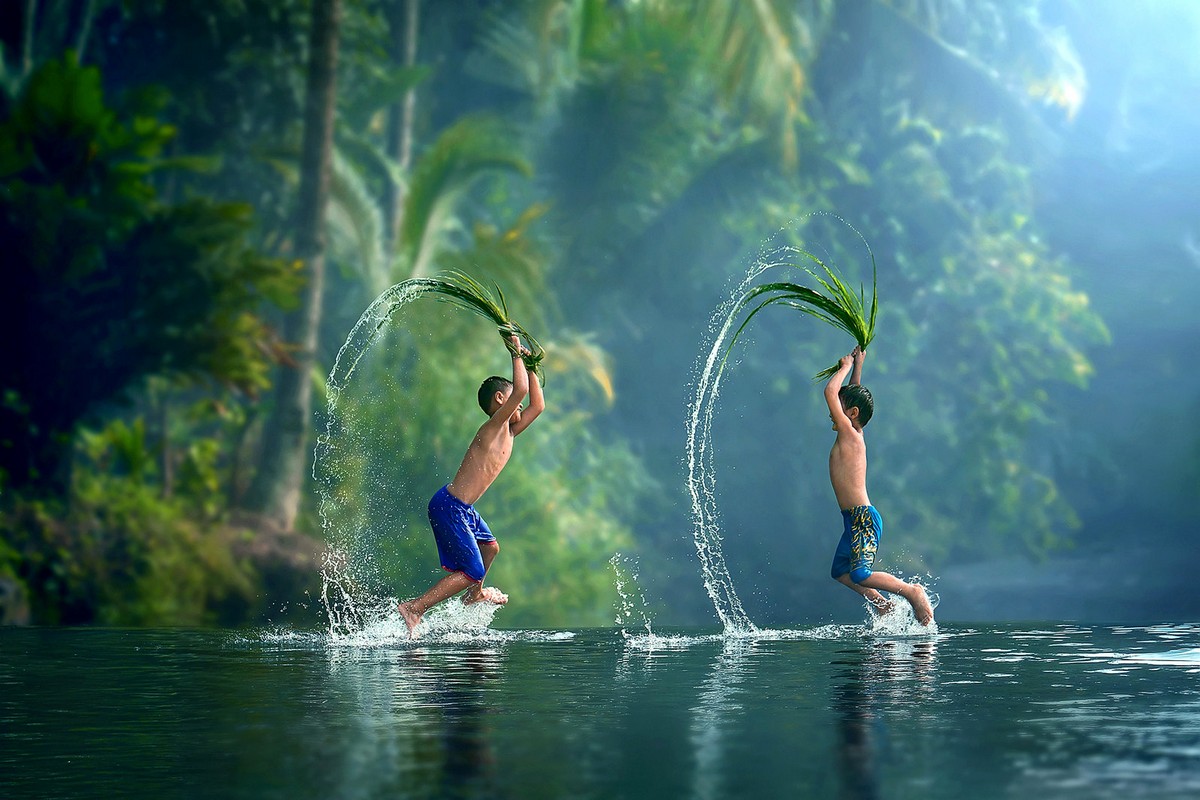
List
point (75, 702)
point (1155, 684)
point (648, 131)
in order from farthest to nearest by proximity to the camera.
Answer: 1. point (648, 131)
2. point (1155, 684)
3. point (75, 702)

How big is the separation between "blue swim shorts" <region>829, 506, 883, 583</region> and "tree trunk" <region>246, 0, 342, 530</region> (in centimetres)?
1051

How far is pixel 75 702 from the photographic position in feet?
20.6

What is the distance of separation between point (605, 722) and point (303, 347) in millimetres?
14214

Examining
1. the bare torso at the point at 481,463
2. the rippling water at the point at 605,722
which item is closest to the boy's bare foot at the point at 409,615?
the rippling water at the point at 605,722

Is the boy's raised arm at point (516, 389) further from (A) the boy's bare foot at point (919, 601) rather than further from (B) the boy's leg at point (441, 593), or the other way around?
(A) the boy's bare foot at point (919, 601)

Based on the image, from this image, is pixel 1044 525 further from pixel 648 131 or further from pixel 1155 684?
pixel 1155 684

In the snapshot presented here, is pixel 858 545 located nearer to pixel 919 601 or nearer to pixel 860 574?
pixel 860 574

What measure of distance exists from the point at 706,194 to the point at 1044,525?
753 cm

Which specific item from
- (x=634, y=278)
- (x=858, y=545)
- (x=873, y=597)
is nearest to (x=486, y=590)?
(x=858, y=545)

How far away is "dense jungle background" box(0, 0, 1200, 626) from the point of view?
18.1 meters

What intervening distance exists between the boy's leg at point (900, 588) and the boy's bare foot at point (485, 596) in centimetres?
231

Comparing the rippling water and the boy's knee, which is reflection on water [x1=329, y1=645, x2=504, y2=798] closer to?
the rippling water

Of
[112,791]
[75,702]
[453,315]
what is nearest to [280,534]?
[453,315]

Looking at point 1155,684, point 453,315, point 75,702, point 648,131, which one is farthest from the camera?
point 648,131
